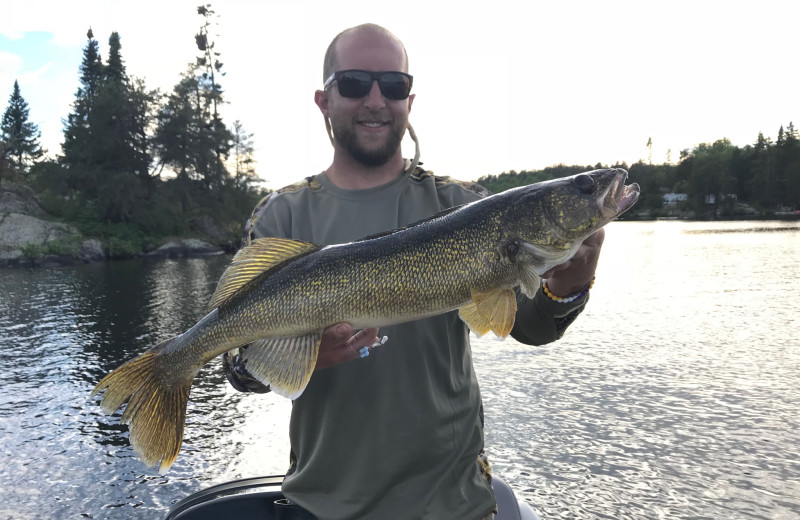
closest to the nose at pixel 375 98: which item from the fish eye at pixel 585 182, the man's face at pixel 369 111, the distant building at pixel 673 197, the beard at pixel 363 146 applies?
the man's face at pixel 369 111

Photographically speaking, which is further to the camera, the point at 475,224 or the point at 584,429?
the point at 584,429

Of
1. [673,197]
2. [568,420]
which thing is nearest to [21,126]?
[568,420]

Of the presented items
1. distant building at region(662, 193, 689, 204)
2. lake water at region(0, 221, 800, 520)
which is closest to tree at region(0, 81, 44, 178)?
lake water at region(0, 221, 800, 520)

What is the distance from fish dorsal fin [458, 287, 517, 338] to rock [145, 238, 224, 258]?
49025mm

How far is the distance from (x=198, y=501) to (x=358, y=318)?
1.81 metres

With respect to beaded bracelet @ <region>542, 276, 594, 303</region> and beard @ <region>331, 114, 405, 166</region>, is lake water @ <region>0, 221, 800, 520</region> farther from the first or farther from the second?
beard @ <region>331, 114, 405, 166</region>

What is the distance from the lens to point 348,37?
315 centimetres

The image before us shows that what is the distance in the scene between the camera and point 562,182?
2949 mm

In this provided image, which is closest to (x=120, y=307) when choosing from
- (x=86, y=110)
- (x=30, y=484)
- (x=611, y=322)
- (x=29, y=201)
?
(x=30, y=484)

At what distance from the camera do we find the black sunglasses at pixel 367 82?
305cm

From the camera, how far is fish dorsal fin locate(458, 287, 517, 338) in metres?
2.73

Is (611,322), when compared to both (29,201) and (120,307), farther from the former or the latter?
(29,201)

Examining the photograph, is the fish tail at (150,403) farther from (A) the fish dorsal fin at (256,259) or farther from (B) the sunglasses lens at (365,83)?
(B) the sunglasses lens at (365,83)

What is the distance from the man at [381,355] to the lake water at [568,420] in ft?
15.6
